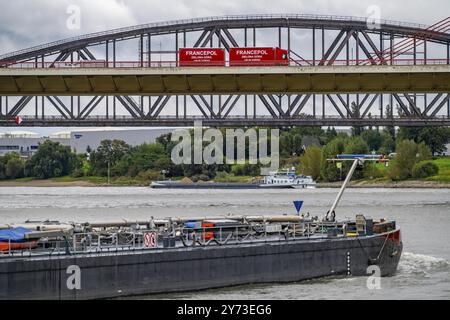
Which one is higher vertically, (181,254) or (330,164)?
(330,164)

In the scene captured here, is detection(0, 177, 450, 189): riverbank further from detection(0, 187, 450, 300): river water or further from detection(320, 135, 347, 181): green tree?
detection(0, 187, 450, 300): river water

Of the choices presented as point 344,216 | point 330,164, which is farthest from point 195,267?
point 330,164

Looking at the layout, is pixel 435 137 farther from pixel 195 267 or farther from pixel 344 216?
pixel 195 267

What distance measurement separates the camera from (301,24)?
142125 millimetres

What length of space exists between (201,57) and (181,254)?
53382 mm

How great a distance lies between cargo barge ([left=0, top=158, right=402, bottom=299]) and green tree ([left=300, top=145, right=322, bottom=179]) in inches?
5388

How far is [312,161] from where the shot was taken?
599ft

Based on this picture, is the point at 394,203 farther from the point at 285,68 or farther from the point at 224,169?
the point at 224,169

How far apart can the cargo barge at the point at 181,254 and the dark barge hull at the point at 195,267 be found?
28 millimetres

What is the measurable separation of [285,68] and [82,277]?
49082 millimetres

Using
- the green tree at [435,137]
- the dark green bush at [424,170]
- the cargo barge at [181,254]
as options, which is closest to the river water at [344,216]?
the cargo barge at [181,254]

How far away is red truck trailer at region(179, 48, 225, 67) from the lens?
85.0 metres

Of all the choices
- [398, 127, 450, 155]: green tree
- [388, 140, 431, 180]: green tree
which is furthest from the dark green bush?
[398, 127, 450, 155]: green tree

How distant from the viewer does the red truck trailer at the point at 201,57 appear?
8503cm
